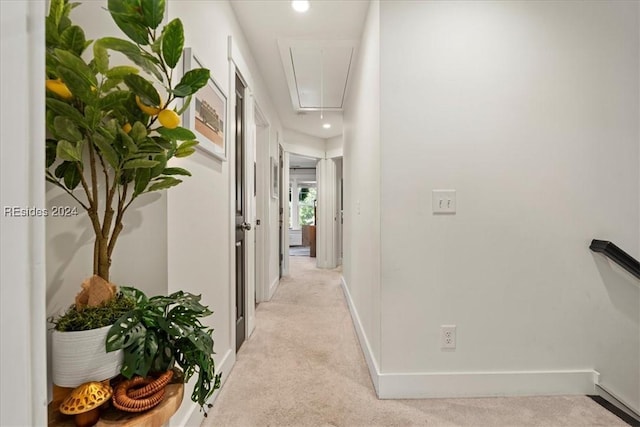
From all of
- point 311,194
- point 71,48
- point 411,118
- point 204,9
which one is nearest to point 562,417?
point 411,118

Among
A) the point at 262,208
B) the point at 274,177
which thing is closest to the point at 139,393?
the point at 262,208

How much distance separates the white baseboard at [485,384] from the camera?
5.51 feet

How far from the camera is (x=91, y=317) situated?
2.31 feet

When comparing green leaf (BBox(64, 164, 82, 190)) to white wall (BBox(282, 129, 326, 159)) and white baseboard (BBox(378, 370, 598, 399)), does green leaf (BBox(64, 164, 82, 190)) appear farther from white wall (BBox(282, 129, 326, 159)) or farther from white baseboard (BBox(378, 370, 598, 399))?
white wall (BBox(282, 129, 326, 159))

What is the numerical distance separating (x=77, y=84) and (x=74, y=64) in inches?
1.5

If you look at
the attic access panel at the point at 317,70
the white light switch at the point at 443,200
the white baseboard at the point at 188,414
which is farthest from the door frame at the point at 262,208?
the white light switch at the point at 443,200

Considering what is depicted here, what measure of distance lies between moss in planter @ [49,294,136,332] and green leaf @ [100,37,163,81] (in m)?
0.59

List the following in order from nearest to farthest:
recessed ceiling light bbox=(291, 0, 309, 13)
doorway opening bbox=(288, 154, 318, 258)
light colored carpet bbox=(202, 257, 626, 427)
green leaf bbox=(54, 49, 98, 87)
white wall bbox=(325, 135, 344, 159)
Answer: green leaf bbox=(54, 49, 98, 87) < light colored carpet bbox=(202, 257, 626, 427) < recessed ceiling light bbox=(291, 0, 309, 13) < white wall bbox=(325, 135, 344, 159) < doorway opening bbox=(288, 154, 318, 258)

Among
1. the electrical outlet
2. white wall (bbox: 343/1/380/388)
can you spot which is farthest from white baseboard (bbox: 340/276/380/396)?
the electrical outlet

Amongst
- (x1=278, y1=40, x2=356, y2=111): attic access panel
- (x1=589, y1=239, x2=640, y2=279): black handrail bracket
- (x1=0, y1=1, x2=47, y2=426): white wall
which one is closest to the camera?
(x1=0, y1=1, x2=47, y2=426): white wall

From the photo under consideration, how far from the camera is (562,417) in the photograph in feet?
4.99

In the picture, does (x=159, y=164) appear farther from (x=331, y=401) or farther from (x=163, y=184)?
(x=331, y=401)

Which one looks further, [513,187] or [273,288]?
[273,288]

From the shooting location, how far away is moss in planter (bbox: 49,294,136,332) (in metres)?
0.68
